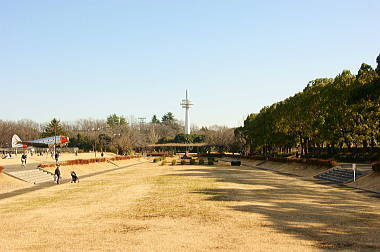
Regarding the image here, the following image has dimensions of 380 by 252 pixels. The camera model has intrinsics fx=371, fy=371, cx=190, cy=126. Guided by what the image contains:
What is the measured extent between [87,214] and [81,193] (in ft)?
34.6

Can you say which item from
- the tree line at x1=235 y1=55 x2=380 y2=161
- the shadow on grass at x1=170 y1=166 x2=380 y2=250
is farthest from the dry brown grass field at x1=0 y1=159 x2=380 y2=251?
the tree line at x1=235 y1=55 x2=380 y2=161

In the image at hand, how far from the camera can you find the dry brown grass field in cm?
1338

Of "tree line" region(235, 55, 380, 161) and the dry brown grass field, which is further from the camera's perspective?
"tree line" region(235, 55, 380, 161)

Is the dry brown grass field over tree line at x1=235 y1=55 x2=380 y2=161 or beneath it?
beneath

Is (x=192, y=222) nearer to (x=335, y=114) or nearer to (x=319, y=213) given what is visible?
(x=319, y=213)

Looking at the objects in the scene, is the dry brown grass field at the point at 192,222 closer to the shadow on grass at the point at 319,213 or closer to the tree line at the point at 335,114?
the shadow on grass at the point at 319,213

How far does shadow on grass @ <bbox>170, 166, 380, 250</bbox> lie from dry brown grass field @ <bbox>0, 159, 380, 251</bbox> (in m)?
0.03

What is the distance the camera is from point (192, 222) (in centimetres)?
1727

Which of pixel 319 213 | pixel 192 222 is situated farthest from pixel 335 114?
pixel 192 222

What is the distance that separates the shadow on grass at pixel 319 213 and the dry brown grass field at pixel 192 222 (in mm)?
32

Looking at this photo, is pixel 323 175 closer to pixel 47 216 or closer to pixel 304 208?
pixel 304 208

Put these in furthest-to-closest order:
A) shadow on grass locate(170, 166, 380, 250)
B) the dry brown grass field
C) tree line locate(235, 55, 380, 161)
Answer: tree line locate(235, 55, 380, 161), shadow on grass locate(170, 166, 380, 250), the dry brown grass field

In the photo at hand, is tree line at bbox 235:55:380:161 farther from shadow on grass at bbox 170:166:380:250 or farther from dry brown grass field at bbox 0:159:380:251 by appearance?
dry brown grass field at bbox 0:159:380:251

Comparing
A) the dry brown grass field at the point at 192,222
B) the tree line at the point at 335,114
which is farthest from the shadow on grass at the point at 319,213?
the tree line at the point at 335,114
